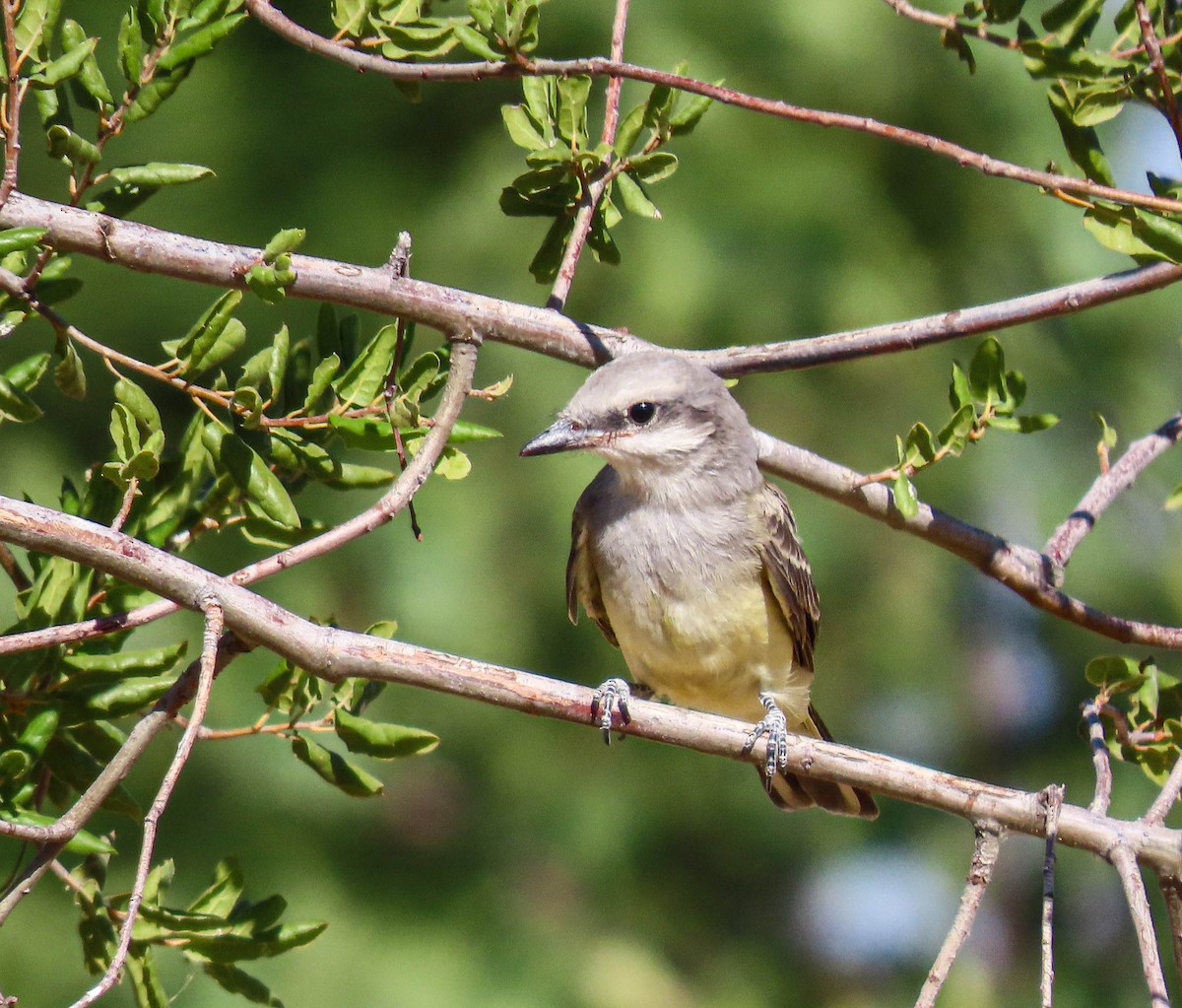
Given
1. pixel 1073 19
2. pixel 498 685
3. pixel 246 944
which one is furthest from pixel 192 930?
pixel 1073 19

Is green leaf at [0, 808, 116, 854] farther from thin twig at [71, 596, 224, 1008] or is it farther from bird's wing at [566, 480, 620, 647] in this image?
bird's wing at [566, 480, 620, 647]

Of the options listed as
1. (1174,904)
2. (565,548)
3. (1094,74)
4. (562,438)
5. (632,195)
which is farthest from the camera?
(565,548)

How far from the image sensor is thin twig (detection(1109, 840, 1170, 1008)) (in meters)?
2.60

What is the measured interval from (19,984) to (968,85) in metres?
6.56

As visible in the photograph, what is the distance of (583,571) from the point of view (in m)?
4.68

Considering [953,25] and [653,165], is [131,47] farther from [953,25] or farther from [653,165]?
[953,25]

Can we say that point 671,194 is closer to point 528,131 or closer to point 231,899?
point 528,131

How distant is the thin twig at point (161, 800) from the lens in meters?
2.16

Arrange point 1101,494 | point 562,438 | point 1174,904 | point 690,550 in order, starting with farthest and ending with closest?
point 690,550, point 562,438, point 1101,494, point 1174,904

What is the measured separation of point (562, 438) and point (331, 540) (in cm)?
151

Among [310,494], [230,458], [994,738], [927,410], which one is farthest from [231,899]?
[994,738]

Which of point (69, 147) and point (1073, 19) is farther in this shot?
point (1073, 19)

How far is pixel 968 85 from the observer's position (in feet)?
25.8

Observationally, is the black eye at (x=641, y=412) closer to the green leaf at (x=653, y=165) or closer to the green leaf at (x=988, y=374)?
the green leaf at (x=653, y=165)
